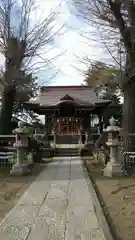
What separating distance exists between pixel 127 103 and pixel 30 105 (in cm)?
1092

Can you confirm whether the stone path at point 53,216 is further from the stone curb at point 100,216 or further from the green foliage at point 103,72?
the green foliage at point 103,72

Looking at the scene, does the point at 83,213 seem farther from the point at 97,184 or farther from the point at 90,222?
the point at 97,184

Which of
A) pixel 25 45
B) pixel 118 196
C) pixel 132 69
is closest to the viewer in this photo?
pixel 118 196

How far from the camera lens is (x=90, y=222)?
6082 millimetres

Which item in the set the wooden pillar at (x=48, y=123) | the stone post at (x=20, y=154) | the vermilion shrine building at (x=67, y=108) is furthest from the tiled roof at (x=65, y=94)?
the stone post at (x=20, y=154)

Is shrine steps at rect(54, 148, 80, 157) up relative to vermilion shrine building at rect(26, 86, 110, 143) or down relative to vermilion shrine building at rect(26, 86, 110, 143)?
down

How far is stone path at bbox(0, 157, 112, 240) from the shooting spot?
5410 millimetres

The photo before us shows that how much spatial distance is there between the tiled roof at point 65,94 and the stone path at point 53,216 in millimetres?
15863

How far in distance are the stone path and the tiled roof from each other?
15.9 metres

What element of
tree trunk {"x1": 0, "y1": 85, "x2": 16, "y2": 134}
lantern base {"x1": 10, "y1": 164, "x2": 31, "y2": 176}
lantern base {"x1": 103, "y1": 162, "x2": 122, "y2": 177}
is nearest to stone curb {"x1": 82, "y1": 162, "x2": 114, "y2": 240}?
lantern base {"x1": 103, "y1": 162, "x2": 122, "y2": 177}

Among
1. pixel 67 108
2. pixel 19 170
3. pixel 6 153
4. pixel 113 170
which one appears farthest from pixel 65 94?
pixel 113 170

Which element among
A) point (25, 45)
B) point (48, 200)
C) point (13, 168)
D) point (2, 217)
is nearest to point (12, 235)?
point (2, 217)

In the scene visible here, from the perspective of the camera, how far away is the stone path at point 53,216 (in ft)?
17.7

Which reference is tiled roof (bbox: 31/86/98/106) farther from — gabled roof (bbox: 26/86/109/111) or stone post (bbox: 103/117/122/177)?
stone post (bbox: 103/117/122/177)
